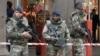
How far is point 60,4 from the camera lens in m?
16.2

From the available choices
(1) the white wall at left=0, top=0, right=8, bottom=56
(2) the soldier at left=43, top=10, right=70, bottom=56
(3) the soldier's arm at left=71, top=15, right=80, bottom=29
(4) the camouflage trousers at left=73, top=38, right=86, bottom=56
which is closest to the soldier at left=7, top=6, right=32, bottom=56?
(2) the soldier at left=43, top=10, right=70, bottom=56

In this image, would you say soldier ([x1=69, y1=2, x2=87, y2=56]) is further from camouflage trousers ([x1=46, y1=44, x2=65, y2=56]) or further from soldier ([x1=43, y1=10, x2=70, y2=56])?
camouflage trousers ([x1=46, y1=44, x2=65, y2=56])

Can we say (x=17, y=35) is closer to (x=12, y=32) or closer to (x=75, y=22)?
(x=12, y=32)

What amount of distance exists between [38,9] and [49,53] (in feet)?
19.7

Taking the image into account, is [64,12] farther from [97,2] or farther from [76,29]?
[97,2]

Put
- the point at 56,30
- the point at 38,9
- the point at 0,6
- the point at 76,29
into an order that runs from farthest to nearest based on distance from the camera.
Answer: the point at 38,9
the point at 0,6
the point at 76,29
the point at 56,30

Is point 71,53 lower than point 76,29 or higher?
lower

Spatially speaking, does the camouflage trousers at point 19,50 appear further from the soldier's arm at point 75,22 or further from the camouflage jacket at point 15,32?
the soldier's arm at point 75,22

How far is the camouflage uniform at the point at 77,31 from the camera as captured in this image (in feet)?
41.4

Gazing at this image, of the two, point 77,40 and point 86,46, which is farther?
point 86,46

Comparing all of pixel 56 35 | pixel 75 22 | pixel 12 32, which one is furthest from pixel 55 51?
pixel 75 22

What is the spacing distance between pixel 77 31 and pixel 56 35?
57.5 inches

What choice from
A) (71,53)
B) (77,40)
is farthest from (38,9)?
(77,40)

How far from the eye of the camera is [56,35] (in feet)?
37.4
